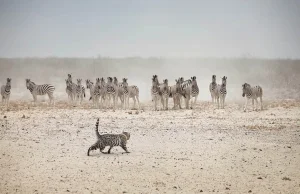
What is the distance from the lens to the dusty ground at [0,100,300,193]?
35.6 feet

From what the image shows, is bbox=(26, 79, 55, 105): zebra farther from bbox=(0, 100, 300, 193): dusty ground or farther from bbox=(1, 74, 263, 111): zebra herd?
bbox=(0, 100, 300, 193): dusty ground

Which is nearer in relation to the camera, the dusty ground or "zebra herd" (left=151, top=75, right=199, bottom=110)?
the dusty ground

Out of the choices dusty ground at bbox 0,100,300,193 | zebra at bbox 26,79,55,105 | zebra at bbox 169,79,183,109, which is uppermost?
zebra at bbox 26,79,55,105

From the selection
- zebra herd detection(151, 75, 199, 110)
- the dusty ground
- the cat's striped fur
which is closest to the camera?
the dusty ground

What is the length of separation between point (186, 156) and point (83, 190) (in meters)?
3.68

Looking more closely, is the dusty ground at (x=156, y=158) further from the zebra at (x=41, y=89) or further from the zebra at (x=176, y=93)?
the zebra at (x=41, y=89)

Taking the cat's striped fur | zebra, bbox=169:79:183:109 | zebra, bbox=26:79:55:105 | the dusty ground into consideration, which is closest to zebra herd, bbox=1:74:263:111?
zebra, bbox=169:79:183:109

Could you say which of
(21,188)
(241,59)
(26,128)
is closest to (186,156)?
(21,188)

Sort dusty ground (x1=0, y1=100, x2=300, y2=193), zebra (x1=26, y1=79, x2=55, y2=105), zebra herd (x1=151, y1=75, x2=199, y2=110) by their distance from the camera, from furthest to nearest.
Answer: zebra (x1=26, y1=79, x2=55, y2=105) < zebra herd (x1=151, y1=75, x2=199, y2=110) < dusty ground (x1=0, y1=100, x2=300, y2=193)

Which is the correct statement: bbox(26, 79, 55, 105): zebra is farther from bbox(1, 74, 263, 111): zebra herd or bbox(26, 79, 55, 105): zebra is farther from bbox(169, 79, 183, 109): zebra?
bbox(169, 79, 183, 109): zebra

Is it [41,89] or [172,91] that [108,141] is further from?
[41,89]

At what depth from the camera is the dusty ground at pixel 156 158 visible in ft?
35.6

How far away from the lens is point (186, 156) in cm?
1323

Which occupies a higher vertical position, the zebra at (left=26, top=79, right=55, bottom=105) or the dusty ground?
the zebra at (left=26, top=79, right=55, bottom=105)
